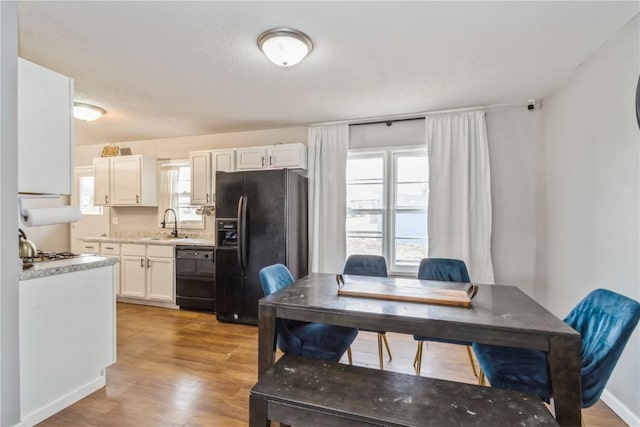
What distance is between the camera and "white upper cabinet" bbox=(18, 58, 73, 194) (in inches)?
66.5

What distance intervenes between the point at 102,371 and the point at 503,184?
169 inches

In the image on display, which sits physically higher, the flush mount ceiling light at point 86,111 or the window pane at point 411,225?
the flush mount ceiling light at point 86,111

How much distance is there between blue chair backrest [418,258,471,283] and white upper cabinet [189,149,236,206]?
290cm

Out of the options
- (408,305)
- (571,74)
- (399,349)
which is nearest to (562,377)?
(408,305)

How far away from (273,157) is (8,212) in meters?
2.92

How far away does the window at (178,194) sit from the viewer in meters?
4.84

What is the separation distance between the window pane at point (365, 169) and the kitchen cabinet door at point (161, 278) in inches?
109

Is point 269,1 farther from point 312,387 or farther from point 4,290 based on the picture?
point 312,387

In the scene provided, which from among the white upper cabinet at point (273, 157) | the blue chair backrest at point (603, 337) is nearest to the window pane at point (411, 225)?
the white upper cabinet at point (273, 157)

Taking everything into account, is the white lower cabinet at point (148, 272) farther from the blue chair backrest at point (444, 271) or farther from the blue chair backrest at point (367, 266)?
the blue chair backrest at point (444, 271)

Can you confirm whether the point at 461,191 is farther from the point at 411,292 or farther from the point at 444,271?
the point at 411,292

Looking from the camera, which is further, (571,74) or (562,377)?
(571,74)

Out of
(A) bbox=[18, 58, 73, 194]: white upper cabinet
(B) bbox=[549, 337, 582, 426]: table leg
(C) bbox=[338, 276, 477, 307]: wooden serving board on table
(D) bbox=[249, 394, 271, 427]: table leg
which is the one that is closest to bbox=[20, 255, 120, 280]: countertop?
(A) bbox=[18, 58, 73, 194]: white upper cabinet

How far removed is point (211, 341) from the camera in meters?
3.15
